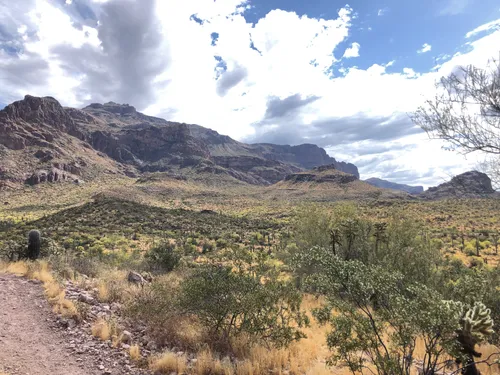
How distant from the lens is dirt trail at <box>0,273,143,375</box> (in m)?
6.06

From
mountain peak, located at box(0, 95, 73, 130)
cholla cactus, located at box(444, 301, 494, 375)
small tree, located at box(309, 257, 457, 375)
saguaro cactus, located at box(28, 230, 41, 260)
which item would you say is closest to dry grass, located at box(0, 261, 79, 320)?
saguaro cactus, located at box(28, 230, 41, 260)

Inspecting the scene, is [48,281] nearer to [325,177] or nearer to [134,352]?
[134,352]

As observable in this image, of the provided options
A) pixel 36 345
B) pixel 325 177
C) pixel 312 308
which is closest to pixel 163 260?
pixel 312 308

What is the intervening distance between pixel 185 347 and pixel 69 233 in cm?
3836

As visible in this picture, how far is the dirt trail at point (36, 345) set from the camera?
6.06 meters

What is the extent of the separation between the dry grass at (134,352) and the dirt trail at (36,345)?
0.35 metres

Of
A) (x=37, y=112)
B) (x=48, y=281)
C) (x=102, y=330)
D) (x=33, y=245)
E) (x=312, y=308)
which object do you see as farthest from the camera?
(x=37, y=112)

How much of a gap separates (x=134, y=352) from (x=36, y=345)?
2185mm

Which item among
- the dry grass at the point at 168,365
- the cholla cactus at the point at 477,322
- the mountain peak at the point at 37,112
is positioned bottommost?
the dry grass at the point at 168,365

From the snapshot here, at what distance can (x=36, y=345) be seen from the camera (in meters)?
6.84

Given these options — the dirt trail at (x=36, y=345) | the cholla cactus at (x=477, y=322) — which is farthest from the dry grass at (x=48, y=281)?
A: the cholla cactus at (x=477, y=322)

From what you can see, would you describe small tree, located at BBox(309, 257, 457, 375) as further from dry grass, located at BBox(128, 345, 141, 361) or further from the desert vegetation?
dry grass, located at BBox(128, 345, 141, 361)

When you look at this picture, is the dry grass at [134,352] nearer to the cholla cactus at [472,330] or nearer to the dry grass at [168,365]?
the dry grass at [168,365]

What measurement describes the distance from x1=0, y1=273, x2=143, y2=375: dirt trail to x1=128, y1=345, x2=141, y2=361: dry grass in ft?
1.16
